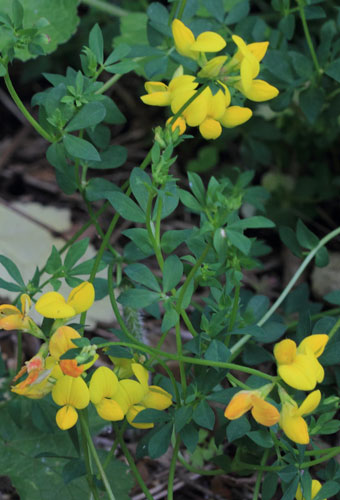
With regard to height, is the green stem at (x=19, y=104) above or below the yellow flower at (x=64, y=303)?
above

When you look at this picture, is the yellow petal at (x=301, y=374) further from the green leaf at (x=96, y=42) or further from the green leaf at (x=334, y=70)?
the green leaf at (x=334, y=70)

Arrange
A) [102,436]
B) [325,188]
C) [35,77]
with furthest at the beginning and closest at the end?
[35,77], [325,188], [102,436]

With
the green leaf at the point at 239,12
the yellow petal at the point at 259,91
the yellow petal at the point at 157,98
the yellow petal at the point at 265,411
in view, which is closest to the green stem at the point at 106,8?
the green leaf at the point at 239,12

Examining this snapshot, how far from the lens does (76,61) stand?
332cm

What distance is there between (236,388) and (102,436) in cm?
87

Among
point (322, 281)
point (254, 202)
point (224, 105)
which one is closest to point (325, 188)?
point (322, 281)

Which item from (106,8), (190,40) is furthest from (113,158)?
(106,8)

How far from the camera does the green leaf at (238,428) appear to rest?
147 cm

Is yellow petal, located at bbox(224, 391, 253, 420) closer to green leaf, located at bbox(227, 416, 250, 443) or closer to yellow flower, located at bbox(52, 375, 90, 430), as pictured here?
green leaf, located at bbox(227, 416, 250, 443)

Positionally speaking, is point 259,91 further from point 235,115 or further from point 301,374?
point 301,374

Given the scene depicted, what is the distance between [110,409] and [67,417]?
0.29 feet

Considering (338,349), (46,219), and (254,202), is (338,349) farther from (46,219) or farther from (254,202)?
(46,219)

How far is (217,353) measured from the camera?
1.45 meters

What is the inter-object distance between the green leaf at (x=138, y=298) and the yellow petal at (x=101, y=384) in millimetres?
144
